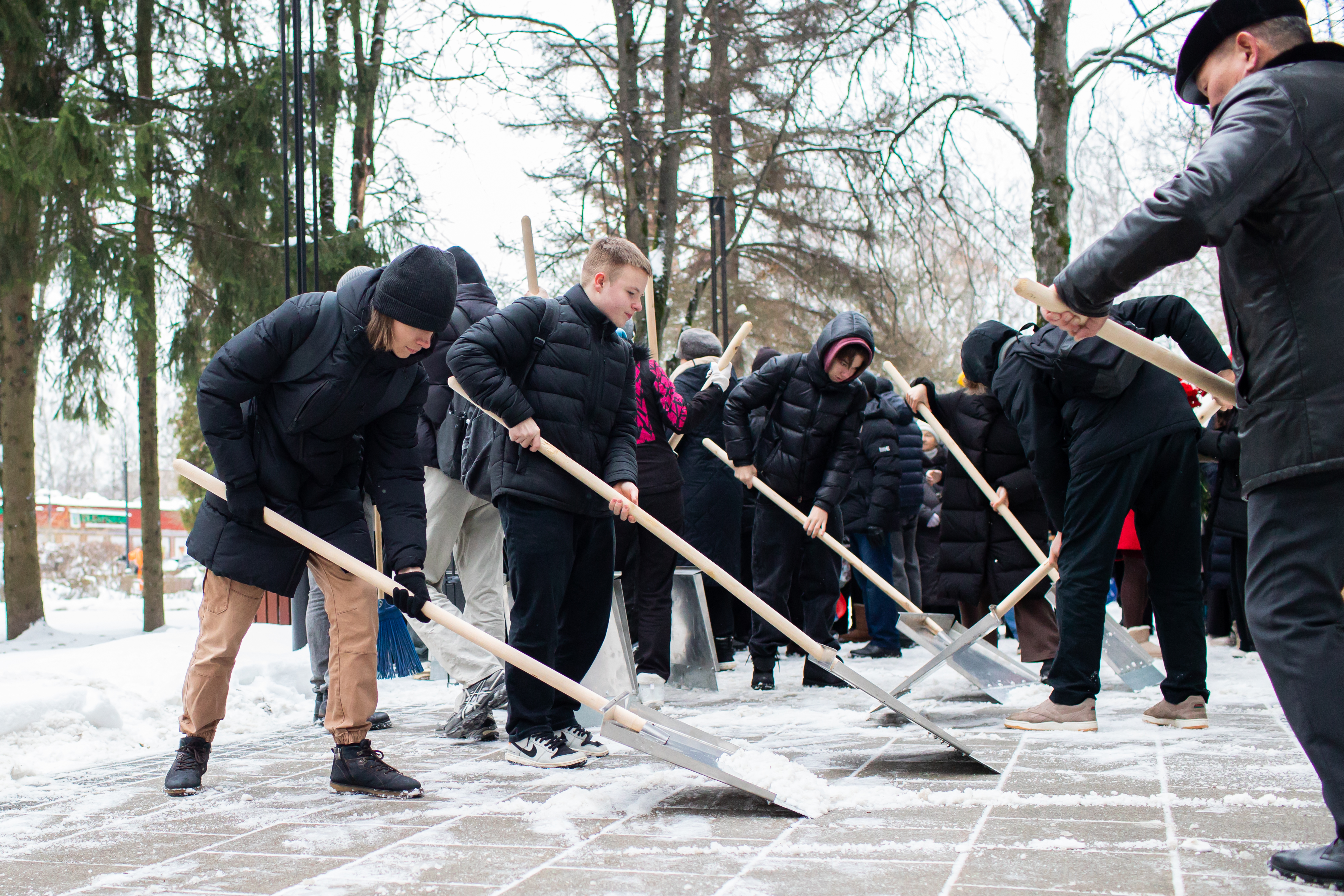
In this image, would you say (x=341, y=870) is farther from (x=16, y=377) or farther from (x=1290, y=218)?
(x=16, y=377)

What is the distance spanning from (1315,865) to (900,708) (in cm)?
145

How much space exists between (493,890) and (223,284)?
9.12 meters

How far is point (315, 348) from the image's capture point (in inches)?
129

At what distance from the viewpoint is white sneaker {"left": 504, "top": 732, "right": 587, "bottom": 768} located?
141 inches

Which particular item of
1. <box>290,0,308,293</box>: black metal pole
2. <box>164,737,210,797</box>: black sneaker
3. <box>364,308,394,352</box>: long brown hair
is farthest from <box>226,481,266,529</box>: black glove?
<box>290,0,308,293</box>: black metal pole

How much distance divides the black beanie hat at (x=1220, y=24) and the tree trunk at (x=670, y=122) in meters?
→ 11.4

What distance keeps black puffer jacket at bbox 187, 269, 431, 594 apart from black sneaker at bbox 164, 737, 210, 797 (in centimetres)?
52

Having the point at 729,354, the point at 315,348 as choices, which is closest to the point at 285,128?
the point at 729,354

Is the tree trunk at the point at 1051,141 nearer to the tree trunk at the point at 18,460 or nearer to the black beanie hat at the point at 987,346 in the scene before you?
the black beanie hat at the point at 987,346

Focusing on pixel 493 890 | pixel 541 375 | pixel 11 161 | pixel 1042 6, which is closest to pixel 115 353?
pixel 11 161

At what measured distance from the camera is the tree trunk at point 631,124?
1343 centimetres

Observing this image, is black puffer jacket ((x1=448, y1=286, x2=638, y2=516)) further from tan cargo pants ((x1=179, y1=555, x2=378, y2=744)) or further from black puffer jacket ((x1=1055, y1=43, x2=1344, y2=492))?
black puffer jacket ((x1=1055, y1=43, x2=1344, y2=492))

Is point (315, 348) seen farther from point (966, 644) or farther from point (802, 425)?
point (802, 425)

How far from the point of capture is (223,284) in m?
10.2
